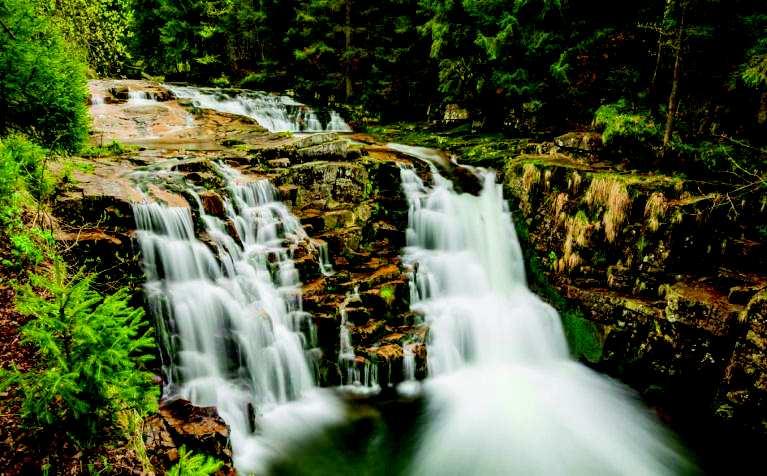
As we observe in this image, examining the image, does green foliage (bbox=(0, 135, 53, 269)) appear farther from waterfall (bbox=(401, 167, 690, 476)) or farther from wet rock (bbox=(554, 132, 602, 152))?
wet rock (bbox=(554, 132, 602, 152))

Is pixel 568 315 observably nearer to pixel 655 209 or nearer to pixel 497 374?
pixel 497 374

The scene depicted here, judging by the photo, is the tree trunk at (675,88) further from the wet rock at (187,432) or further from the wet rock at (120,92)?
the wet rock at (120,92)

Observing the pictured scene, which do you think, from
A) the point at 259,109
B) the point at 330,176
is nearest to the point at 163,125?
the point at 259,109

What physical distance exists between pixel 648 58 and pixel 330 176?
9.24 meters

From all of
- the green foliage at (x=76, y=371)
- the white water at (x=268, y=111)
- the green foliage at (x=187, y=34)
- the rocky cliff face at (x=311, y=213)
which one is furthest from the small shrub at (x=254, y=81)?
the green foliage at (x=76, y=371)

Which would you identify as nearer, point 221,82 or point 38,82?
point 38,82

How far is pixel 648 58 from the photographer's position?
1127 centimetres

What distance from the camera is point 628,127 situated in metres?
9.78

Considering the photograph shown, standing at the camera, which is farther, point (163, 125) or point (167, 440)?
point (163, 125)

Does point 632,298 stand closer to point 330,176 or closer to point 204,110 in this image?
point 330,176

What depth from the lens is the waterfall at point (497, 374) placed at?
6465 millimetres

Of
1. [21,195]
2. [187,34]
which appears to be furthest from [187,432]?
[187,34]

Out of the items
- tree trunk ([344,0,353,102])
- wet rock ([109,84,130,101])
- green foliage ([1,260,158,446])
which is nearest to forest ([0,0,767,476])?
green foliage ([1,260,158,446])

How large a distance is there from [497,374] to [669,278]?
369cm
